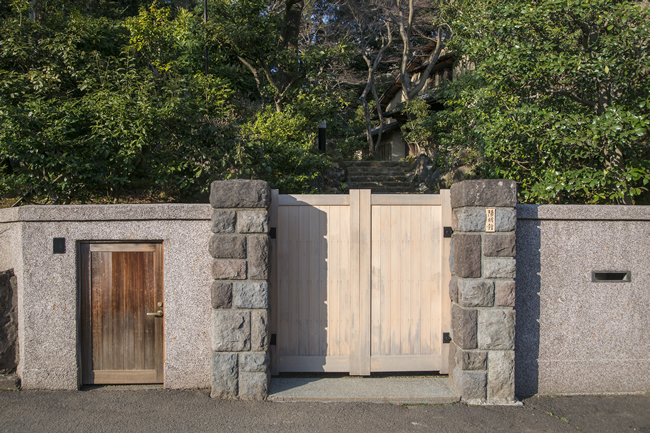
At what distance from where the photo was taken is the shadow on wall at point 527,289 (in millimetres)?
4547

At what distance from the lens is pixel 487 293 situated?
431 centimetres

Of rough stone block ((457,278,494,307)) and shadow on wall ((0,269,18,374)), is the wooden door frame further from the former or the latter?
rough stone block ((457,278,494,307))

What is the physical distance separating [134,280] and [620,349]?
5542 mm

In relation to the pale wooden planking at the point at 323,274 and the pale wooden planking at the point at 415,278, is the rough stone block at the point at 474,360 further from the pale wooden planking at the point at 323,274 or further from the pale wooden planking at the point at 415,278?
the pale wooden planking at the point at 323,274

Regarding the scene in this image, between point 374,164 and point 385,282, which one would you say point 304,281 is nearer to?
point 385,282

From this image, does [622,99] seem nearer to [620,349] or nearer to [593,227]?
[593,227]

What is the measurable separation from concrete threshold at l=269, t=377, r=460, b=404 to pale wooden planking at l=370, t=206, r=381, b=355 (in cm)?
40

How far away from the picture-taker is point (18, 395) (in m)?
4.41

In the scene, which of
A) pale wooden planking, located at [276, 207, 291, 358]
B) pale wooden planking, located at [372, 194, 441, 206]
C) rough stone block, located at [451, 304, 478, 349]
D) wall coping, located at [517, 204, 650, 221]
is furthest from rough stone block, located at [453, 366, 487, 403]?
pale wooden planking, located at [276, 207, 291, 358]

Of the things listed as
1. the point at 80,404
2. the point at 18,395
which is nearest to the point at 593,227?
the point at 80,404

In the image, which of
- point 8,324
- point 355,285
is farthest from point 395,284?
point 8,324

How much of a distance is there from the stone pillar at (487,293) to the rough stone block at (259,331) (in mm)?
2102

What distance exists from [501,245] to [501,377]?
1.41 metres

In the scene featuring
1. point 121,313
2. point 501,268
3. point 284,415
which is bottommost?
point 284,415
